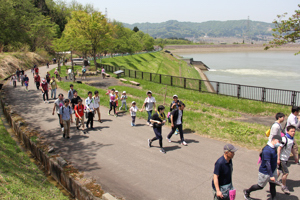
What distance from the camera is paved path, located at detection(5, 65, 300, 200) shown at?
6.71m

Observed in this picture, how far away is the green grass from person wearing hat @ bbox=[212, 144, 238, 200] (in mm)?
4274

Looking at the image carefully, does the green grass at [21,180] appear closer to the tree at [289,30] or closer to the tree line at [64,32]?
the tree at [289,30]

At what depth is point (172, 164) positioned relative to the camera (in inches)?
324

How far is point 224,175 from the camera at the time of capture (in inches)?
189

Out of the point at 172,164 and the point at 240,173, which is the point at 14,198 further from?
the point at 240,173

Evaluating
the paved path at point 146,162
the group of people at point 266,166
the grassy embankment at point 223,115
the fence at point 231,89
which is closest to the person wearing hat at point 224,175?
the group of people at point 266,166

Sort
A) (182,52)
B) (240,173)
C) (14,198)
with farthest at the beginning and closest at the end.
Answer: (182,52)
(240,173)
(14,198)

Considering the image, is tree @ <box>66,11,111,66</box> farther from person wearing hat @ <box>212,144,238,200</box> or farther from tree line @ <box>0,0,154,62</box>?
person wearing hat @ <box>212,144,238,200</box>

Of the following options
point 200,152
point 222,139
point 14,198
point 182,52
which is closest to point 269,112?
point 222,139

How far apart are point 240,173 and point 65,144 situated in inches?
268

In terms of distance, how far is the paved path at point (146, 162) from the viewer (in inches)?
264

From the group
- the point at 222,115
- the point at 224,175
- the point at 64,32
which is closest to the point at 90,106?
the point at 222,115

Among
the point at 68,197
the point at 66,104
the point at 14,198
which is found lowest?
the point at 68,197

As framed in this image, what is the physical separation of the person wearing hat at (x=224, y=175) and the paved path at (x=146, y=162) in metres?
1.68
